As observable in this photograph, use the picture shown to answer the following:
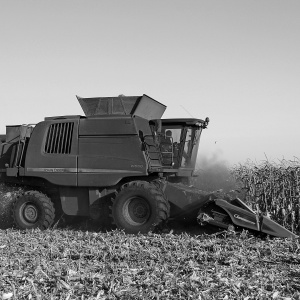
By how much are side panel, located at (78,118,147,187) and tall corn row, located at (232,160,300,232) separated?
2803mm

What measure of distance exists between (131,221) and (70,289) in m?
4.42

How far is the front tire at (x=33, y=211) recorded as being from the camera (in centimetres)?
1027

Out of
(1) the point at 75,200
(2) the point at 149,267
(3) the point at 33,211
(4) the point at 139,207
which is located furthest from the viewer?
(3) the point at 33,211

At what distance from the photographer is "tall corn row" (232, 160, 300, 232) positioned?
10.5 meters

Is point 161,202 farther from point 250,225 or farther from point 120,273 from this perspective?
point 120,273

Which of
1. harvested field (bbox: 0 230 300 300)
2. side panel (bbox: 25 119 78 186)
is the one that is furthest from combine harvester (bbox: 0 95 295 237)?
harvested field (bbox: 0 230 300 300)

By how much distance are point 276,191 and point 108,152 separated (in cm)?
410

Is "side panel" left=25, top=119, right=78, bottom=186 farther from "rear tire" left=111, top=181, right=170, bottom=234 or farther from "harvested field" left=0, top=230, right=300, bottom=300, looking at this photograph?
"harvested field" left=0, top=230, right=300, bottom=300

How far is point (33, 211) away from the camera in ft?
34.4

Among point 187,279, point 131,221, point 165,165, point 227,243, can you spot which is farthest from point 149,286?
point 165,165

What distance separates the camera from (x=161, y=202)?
30.4 ft

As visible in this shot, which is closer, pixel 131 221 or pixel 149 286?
pixel 149 286

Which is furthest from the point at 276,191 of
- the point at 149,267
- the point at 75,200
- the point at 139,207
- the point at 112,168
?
the point at 149,267

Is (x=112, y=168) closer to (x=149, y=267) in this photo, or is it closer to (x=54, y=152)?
(x=54, y=152)
